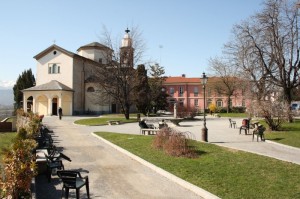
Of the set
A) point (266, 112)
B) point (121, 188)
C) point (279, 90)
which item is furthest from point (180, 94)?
point (121, 188)

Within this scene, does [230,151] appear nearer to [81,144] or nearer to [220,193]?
[220,193]

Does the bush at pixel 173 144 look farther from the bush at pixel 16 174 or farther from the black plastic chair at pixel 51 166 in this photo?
the bush at pixel 16 174

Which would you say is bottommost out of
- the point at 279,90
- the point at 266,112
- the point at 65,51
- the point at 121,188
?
the point at 121,188

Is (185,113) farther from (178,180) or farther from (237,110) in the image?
(178,180)

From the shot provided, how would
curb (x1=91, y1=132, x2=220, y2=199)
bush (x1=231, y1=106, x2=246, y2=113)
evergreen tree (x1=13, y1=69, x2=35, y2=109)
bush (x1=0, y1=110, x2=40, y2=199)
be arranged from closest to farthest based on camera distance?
1. bush (x1=0, y1=110, x2=40, y2=199)
2. curb (x1=91, y1=132, x2=220, y2=199)
3. bush (x1=231, y1=106, x2=246, y2=113)
4. evergreen tree (x1=13, y1=69, x2=35, y2=109)

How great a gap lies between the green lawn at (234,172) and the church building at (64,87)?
3579cm

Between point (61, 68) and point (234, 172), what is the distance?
4540 cm

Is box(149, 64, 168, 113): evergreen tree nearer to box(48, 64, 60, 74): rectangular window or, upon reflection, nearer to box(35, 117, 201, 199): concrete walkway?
box(48, 64, 60, 74): rectangular window

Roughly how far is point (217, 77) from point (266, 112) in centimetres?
4563

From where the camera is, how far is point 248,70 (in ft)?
115

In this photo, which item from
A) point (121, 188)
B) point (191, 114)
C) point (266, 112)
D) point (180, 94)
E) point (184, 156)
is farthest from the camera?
point (180, 94)

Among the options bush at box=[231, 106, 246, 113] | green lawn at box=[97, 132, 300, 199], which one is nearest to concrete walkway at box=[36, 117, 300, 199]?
green lawn at box=[97, 132, 300, 199]

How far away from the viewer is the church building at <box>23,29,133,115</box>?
49125mm

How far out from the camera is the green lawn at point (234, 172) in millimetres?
8312
